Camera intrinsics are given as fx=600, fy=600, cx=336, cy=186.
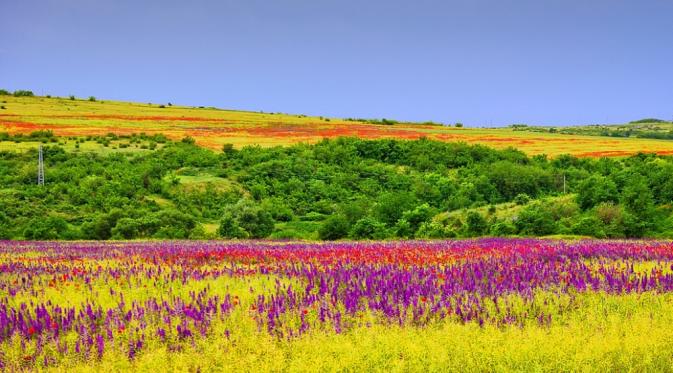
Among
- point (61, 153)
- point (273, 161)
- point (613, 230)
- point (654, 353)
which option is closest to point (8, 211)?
point (61, 153)

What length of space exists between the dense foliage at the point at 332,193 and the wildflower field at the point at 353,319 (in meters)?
14.3

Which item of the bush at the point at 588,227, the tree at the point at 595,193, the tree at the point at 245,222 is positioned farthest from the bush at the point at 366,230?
the tree at the point at 595,193

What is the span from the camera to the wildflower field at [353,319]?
431 cm

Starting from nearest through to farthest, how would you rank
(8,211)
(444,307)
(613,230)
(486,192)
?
(444,307), (613,230), (8,211), (486,192)

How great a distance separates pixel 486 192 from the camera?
1651 inches

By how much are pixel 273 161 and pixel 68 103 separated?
59041mm

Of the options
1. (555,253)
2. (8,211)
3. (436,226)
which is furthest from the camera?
(8,211)

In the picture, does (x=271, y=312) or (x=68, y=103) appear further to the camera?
(x=68, y=103)

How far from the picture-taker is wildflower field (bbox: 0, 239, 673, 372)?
4312mm

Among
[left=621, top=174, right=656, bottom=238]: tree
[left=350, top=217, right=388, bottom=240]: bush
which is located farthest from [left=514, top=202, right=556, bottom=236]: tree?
[left=350, top=217, right=388, bottom=240]: bush

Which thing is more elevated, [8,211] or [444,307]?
[444,307]

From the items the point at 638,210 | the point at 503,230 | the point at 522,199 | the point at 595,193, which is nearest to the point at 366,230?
the point at 503,230

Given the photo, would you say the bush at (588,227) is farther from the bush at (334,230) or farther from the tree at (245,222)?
the tree at (245,222)

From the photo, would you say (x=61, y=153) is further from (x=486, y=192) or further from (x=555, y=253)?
(x=555, y=253)
